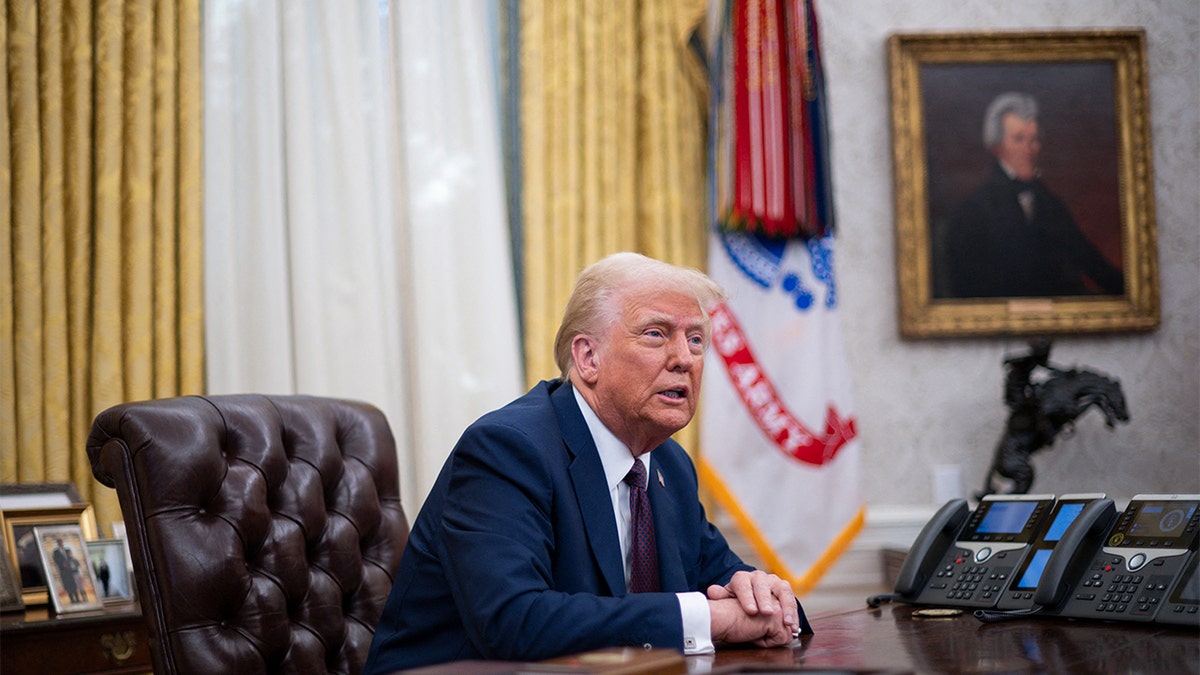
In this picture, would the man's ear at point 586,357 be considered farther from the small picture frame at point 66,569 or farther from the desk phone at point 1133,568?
the small picture frame at point 66,569

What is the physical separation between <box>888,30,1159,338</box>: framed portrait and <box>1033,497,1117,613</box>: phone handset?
241 centimetres

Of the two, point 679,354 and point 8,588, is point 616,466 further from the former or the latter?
point 8,588

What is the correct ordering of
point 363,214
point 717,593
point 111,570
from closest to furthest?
point 717,593, point 111,570, point 363,214

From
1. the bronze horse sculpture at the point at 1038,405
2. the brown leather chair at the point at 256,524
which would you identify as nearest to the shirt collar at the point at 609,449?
the brown leather chair at the point at 256,524

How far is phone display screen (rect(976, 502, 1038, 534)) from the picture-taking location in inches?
91.3

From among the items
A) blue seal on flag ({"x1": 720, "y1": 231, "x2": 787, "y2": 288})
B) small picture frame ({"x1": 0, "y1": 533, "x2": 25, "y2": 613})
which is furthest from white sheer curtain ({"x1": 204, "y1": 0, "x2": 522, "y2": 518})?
small picture frame ({"x1": 0, "y1": 533, "x2": 25, "y2": 613})

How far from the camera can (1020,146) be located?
15.2ft

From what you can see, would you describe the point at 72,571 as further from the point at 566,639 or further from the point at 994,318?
the point at 994,318

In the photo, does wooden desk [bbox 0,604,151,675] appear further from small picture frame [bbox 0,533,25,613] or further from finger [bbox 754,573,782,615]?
finger [bbox 754,573,782,615]

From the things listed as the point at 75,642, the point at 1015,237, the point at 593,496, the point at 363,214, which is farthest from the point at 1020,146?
the point at 75,642

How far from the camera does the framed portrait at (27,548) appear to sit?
118 inches

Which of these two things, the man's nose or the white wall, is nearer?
the man's nose

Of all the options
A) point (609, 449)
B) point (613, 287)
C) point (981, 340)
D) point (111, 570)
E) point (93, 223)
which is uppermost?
point (93, 223)

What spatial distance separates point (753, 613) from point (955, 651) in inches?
13.3
